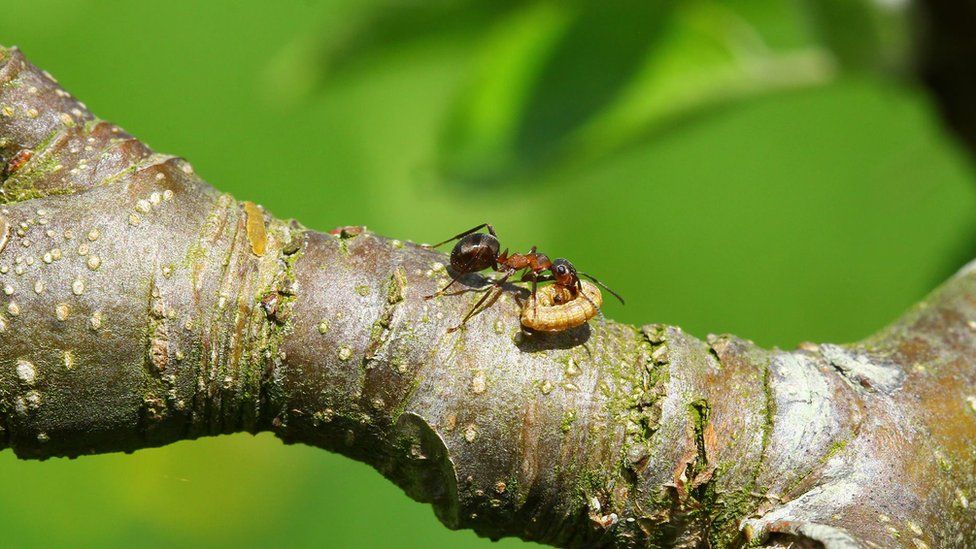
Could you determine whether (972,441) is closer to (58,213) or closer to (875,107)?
(58,213)

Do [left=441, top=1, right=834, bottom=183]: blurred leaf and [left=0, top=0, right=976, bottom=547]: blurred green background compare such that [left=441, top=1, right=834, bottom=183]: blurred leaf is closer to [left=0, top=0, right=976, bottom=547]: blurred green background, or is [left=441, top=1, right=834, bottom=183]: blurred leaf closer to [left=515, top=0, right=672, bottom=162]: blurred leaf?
[left=515, top=0, right=672, bottom=162]: blurred leaf

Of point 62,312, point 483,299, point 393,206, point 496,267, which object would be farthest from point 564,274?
point 393,206

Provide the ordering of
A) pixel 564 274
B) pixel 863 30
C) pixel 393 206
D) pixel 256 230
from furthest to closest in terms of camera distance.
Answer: pixel 393 206 → pixel 863 30 → pixel 564 274 → pixel 256 230

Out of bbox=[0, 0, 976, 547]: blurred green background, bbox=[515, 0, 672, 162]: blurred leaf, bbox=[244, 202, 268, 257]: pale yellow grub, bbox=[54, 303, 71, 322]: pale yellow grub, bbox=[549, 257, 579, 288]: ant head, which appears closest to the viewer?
bbox=[54, 303, 71, 322]: pale yellow grub

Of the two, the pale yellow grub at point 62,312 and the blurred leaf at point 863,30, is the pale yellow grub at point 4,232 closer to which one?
the pale yellow grub at point 62,312

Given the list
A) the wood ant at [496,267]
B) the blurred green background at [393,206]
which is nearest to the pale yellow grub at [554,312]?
the wood ant at [496,267]

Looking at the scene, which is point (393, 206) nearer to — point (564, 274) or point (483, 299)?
point (564, 274)

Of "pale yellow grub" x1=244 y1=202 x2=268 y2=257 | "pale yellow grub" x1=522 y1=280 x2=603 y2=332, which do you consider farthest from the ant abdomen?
"pale yellow grub" x1=244 y1=202 x2=268 y2=257
